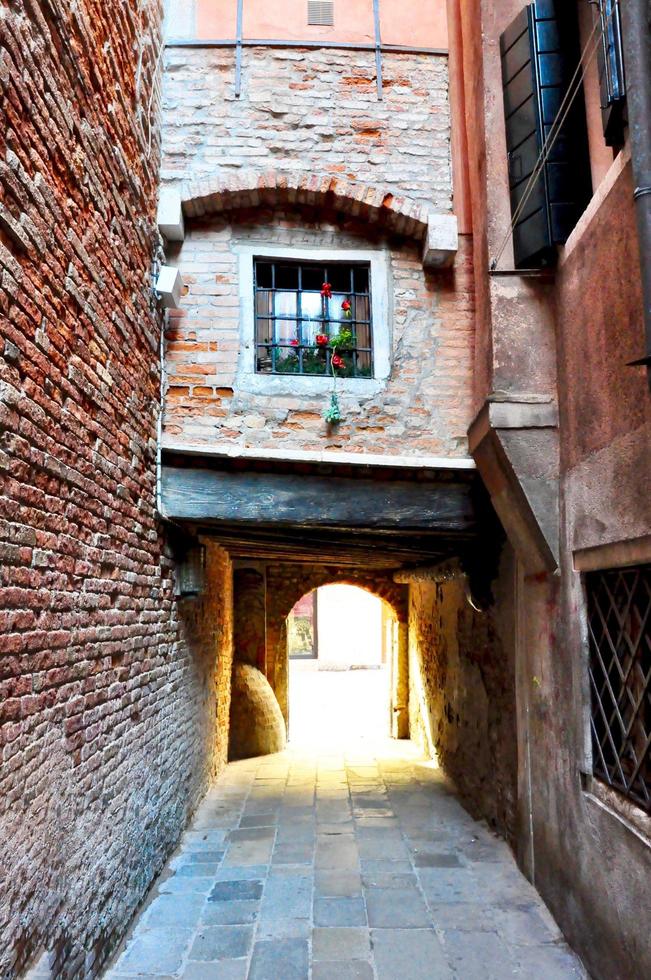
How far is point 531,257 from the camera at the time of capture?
413 centimetres

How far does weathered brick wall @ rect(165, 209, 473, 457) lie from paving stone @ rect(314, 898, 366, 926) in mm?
2957

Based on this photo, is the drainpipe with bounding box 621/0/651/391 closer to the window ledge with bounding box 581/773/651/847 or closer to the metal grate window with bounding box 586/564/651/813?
the metal grate window with bounding box 586/564/651/813

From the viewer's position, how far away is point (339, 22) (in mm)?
5371

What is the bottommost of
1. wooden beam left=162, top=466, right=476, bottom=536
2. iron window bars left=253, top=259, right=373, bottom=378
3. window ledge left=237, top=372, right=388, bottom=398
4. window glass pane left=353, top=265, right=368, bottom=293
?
wooden beam left=162, top=466, right=476, bottom=536

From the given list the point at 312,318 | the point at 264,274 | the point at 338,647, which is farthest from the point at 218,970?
the point at 338,647

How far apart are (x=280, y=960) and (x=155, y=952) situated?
0.68 meters

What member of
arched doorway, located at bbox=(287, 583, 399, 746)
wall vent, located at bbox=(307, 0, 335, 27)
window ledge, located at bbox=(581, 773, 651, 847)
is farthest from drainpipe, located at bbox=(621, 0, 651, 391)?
arched doorway, located at bbox=(287, 583, 399, 746)

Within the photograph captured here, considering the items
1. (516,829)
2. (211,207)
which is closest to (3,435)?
(211,207)

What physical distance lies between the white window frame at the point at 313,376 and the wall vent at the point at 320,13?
1907 mm

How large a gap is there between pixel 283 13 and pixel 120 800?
5.82m

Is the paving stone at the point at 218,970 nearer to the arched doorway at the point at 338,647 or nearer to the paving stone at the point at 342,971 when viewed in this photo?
the paving stone at the point at 342,971

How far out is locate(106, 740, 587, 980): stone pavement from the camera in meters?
3.50

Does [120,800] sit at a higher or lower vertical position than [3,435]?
lower

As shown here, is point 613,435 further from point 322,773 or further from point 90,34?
point 322,773
